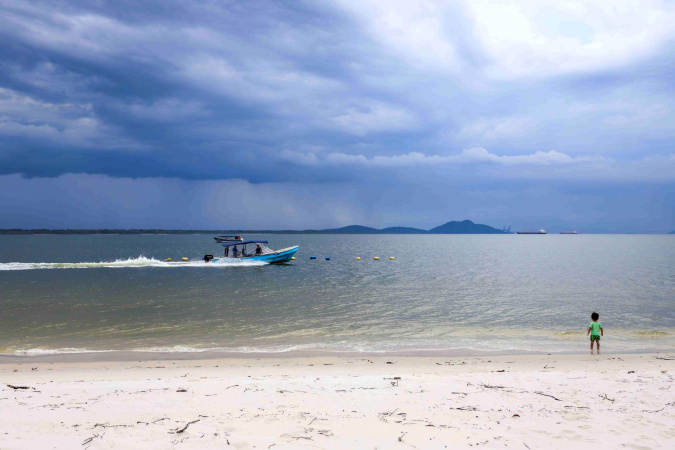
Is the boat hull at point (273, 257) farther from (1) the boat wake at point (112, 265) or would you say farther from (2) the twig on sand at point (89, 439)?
(2) the twig on sand at point (89, 439)

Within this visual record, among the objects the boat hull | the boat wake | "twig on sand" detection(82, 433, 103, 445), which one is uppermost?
"twig on sand" detection(82, 433, 103, 445)

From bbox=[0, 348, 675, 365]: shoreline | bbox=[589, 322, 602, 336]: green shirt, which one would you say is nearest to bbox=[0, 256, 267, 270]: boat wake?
bbox=[0, 348, 675, 365]: shoreline

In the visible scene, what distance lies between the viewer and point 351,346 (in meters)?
16.0

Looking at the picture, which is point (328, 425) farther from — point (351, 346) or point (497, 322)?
point (497, 322)

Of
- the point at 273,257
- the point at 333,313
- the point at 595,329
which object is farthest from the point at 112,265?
the point at 595,329

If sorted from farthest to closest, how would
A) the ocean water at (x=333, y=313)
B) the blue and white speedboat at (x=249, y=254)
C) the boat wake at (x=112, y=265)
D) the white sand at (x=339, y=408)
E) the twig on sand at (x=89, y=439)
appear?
1. the blue and white speedboat at (x=249, y=254)
2. the boat wake at (x=112, y=265)
3. the ocean water at (x=333, y=313)
4. the white sand at (x=339, y=408)
5. the twig on sand at (x=89, y=439)

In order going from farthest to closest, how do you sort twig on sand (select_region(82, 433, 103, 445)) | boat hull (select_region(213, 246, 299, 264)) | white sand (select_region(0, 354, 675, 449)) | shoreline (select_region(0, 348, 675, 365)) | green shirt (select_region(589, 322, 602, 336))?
boat hull (select_region(213, 246, 299, 264)) → green shirt (select_region(589, 322, 602, 336)) → shoreline (select_region(0, 348, 675, 365)) → white sand (select_region(0, 354, 675, 449)) → twig on sand (select_region(82, 433, 103, 445))

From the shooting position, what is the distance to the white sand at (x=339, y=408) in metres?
6.53

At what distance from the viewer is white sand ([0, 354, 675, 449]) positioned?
21.4 ft

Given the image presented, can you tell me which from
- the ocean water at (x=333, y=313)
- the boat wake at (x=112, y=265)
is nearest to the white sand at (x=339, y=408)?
the ocean water at (x=333, y=313)

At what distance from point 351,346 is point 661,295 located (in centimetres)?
2763

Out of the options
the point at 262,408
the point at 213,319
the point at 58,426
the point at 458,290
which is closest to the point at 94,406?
the point at 58,426

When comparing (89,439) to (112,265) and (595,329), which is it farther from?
(112,265)

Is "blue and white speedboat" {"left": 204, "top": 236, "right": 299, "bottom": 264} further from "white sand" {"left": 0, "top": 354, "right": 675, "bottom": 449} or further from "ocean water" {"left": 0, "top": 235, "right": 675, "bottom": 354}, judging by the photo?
"white sand" {"left": 0, "top": 354, "right": 675, "bottom": 449}
